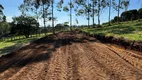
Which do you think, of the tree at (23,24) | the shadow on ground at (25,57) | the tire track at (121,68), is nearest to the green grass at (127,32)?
the shadow on ground at (25,57)

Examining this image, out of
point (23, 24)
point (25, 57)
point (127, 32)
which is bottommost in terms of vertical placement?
point (25, 57)

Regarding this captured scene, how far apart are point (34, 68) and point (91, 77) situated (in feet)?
11.3

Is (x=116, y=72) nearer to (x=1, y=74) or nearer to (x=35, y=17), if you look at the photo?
(x=1, y=74)

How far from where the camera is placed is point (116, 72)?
9773 mm

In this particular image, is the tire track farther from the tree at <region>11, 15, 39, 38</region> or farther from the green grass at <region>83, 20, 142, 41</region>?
the tree at <region>11, 15, 39, 38</region>

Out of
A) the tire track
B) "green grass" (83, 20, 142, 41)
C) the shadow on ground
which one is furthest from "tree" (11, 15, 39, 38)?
the tire track

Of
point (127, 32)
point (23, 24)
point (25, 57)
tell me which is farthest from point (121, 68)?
point (23, 24)

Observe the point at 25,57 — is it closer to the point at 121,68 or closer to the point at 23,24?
the point at 121,68

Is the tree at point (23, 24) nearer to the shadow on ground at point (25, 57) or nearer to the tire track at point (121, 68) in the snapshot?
the shadow on ground at point (25, 57)

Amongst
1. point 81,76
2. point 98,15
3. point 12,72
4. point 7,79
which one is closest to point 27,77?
point 7,79

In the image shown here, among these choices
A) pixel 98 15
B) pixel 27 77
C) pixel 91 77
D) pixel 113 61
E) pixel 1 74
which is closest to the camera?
pixel 91 77

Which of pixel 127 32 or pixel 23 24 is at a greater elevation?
pixel 23 24

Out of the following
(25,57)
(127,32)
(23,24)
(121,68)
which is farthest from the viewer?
(23,24)

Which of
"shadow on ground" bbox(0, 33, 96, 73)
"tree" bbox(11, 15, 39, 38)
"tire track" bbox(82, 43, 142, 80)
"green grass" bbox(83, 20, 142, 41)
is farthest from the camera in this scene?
"tree" bbox(11, 15, 39, 38)
